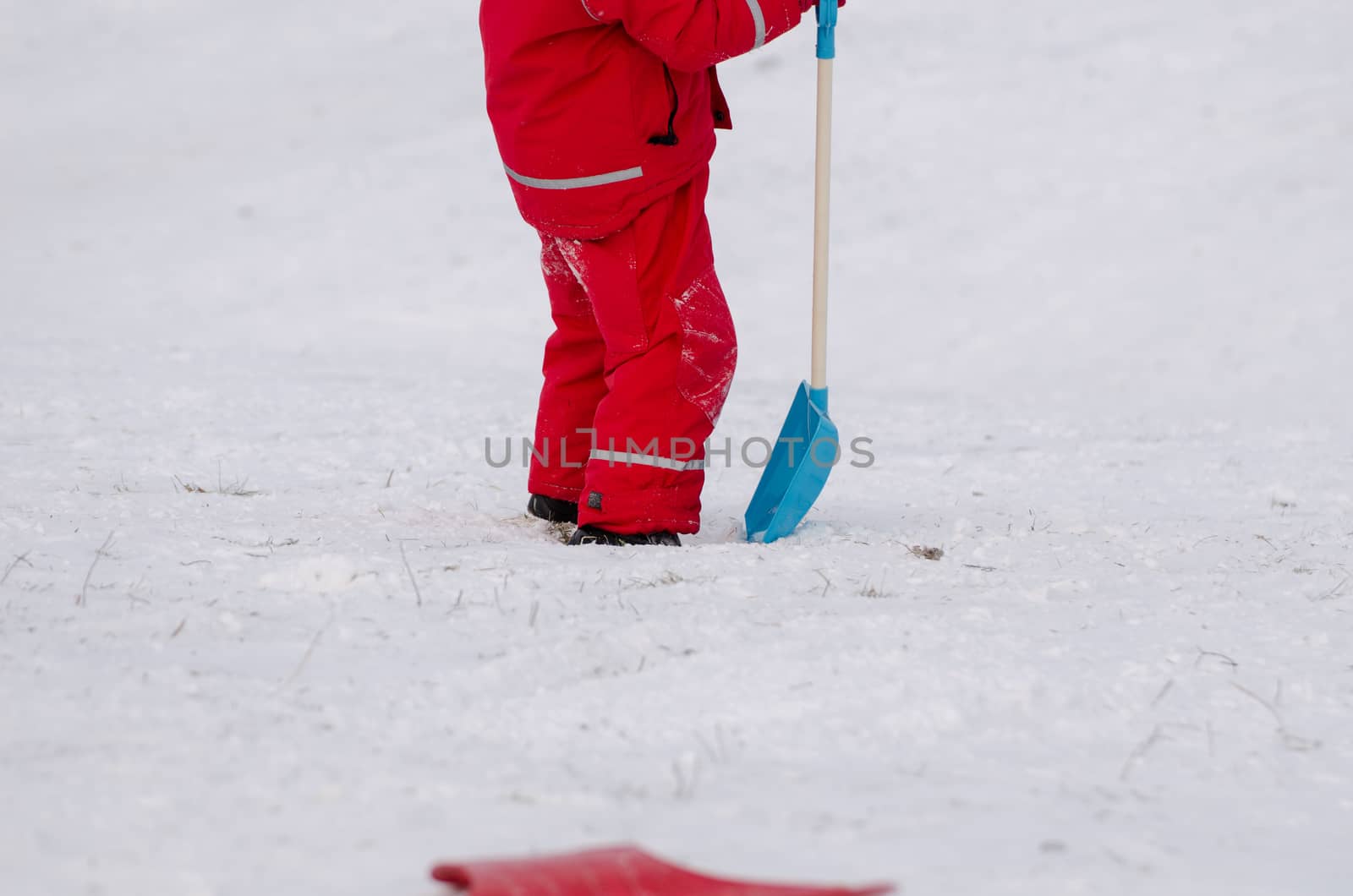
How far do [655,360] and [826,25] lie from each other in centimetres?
97

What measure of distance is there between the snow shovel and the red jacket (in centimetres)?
30

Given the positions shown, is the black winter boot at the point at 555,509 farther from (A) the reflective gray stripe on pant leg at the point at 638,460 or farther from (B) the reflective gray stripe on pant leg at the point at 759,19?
(B) the reflective gray stripe on pant leg at the point at 759,19

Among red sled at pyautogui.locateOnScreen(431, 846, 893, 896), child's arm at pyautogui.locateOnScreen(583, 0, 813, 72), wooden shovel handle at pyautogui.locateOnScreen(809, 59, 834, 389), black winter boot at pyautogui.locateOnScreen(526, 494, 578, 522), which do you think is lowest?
black winter boot at pyautogui.locateOnScreen(526, 494, 578, 522)

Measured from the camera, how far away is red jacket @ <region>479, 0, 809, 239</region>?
2930 millimetres

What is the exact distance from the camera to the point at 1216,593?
108 inches

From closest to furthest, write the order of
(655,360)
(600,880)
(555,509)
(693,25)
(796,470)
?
(600,880) < (693,25) < (655,360) < (796,470) < (555,509)

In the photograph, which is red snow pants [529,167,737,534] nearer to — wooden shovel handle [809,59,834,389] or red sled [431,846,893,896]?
wooden shovel handle [809,59,834,389]

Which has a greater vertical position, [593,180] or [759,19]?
[759,19]

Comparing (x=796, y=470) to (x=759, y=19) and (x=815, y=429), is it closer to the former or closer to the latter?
(x=815, y=429)

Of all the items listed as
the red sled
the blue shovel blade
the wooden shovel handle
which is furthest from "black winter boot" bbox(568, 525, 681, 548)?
the red sled

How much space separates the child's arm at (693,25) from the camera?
2846 millimetres

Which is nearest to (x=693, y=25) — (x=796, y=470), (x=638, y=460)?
(x=638, y=460)

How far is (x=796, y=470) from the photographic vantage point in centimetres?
335

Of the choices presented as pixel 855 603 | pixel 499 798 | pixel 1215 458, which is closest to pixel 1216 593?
pixel 855 603
